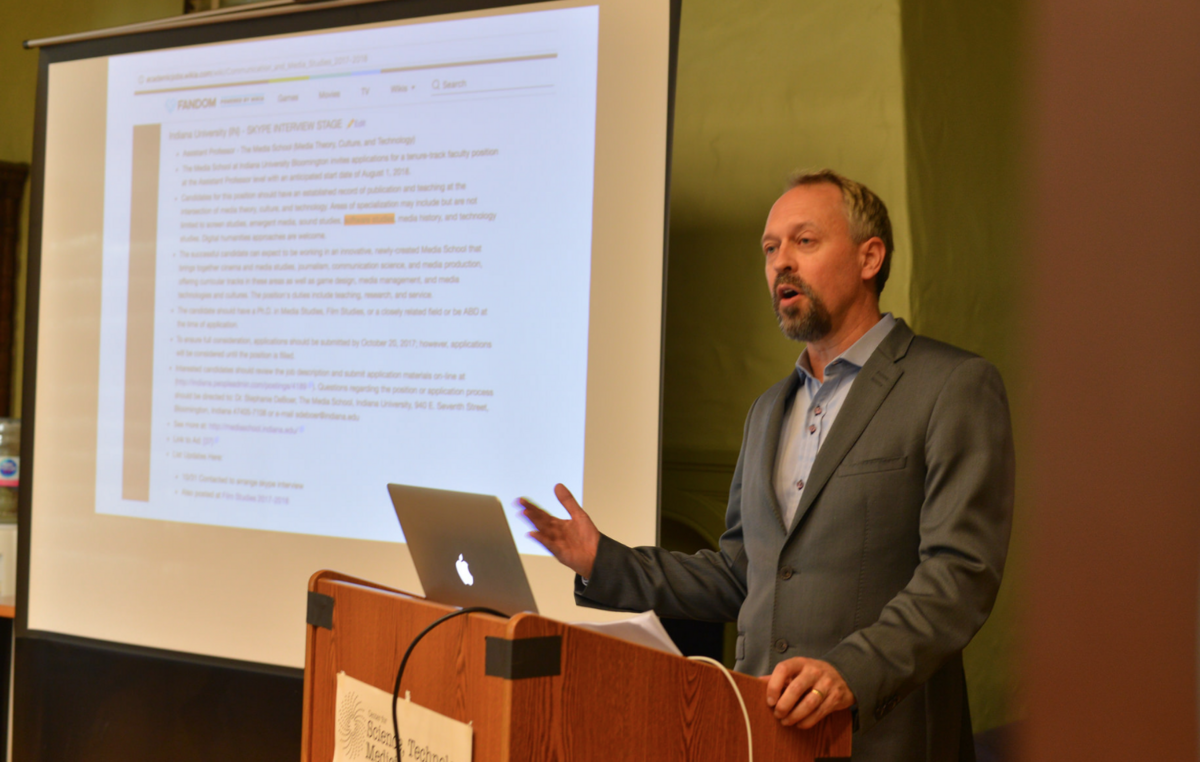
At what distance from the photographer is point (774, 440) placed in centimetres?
175

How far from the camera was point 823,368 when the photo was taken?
5.82 ft

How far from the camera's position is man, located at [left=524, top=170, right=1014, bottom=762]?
1329 millimetres

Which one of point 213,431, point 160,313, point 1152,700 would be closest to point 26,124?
point 160,313

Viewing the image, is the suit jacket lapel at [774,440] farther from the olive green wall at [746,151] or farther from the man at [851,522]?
the olive green wall at [746,151]

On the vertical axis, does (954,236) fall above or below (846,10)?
below

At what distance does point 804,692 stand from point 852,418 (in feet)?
1.74

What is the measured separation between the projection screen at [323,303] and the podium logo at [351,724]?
1031 millimetres

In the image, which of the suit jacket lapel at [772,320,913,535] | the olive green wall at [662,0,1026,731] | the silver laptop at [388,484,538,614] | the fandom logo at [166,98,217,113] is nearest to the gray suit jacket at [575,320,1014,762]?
the suit jacket lapel at [772,320,913,535]

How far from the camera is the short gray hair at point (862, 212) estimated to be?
5.66 ft

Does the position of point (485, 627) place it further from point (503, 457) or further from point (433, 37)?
point (433, 37)

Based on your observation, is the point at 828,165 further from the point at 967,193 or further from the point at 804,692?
the point at 804,692

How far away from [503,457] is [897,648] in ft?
4.43

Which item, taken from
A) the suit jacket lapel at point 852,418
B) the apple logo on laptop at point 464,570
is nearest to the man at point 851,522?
the suit jacket lapel at point 852,418

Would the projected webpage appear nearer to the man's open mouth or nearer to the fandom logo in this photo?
the fandom logo
